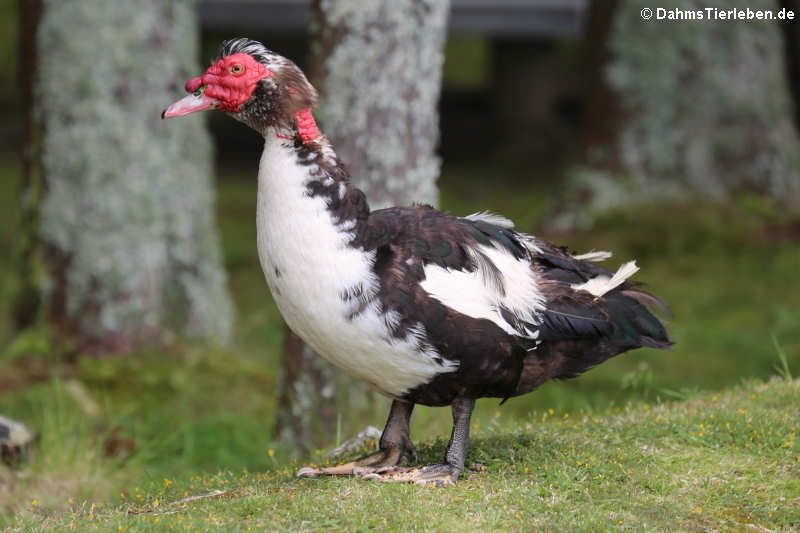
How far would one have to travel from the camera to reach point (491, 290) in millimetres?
4312

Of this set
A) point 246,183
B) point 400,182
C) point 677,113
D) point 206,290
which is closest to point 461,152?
point 246,183

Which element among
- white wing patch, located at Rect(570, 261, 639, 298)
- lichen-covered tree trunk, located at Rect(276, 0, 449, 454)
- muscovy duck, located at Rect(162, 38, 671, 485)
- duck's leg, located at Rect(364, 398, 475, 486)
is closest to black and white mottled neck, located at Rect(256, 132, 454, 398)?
muscovy duck, located at Rect(162, 38, 671, 485)

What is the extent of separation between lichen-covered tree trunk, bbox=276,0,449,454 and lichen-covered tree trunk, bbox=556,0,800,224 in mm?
4484

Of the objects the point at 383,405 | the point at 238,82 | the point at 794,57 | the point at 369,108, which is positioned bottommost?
the point at 383,405

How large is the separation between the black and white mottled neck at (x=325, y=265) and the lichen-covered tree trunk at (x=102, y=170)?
3.63 metres

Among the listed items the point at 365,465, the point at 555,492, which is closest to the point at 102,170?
the point at 365,465

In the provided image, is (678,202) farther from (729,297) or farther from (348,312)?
(348,312)

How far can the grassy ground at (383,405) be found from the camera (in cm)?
432

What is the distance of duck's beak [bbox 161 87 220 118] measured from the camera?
14.0 ft

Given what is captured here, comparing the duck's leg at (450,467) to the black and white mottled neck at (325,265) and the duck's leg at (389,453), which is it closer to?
the duck's leg at (389,453)

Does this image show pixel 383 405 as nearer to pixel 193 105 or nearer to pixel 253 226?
pixel 193 105

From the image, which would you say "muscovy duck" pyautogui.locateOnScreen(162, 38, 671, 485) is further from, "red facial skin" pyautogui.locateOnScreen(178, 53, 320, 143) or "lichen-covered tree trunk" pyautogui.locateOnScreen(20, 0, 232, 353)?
"lichen-covered tree trunk" pyautogui.locateOnScreen(20, 0, 232, 353)

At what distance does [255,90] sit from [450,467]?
1779mm

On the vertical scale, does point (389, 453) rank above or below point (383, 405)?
above
